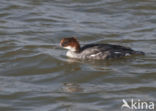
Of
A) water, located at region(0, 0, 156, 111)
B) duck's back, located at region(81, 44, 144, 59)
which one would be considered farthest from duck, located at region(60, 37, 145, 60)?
water, located at region(0, 0, 156, 111)

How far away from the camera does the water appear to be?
10.9 meters

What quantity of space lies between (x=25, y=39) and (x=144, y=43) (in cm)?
347

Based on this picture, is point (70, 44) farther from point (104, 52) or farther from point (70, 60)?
point (104, 52)

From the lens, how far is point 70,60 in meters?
13.8

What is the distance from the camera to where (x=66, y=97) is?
35.8 feet

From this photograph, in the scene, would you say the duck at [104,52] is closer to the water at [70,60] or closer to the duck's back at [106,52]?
the duck's back at [106,52]

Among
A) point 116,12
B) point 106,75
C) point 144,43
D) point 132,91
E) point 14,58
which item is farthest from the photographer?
point 116,12

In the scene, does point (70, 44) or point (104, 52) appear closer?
point (104, 52)

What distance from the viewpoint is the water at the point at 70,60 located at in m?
10.9

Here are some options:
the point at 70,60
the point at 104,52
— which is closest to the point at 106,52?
the point at 104,52

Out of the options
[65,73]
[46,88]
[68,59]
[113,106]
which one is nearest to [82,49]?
[68,59]

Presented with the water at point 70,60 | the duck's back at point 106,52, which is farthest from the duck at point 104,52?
the water at point 70,60

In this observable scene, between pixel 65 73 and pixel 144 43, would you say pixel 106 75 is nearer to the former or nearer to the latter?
pixel 65 73

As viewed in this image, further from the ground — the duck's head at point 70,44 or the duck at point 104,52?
the duck's head at point 70,44
